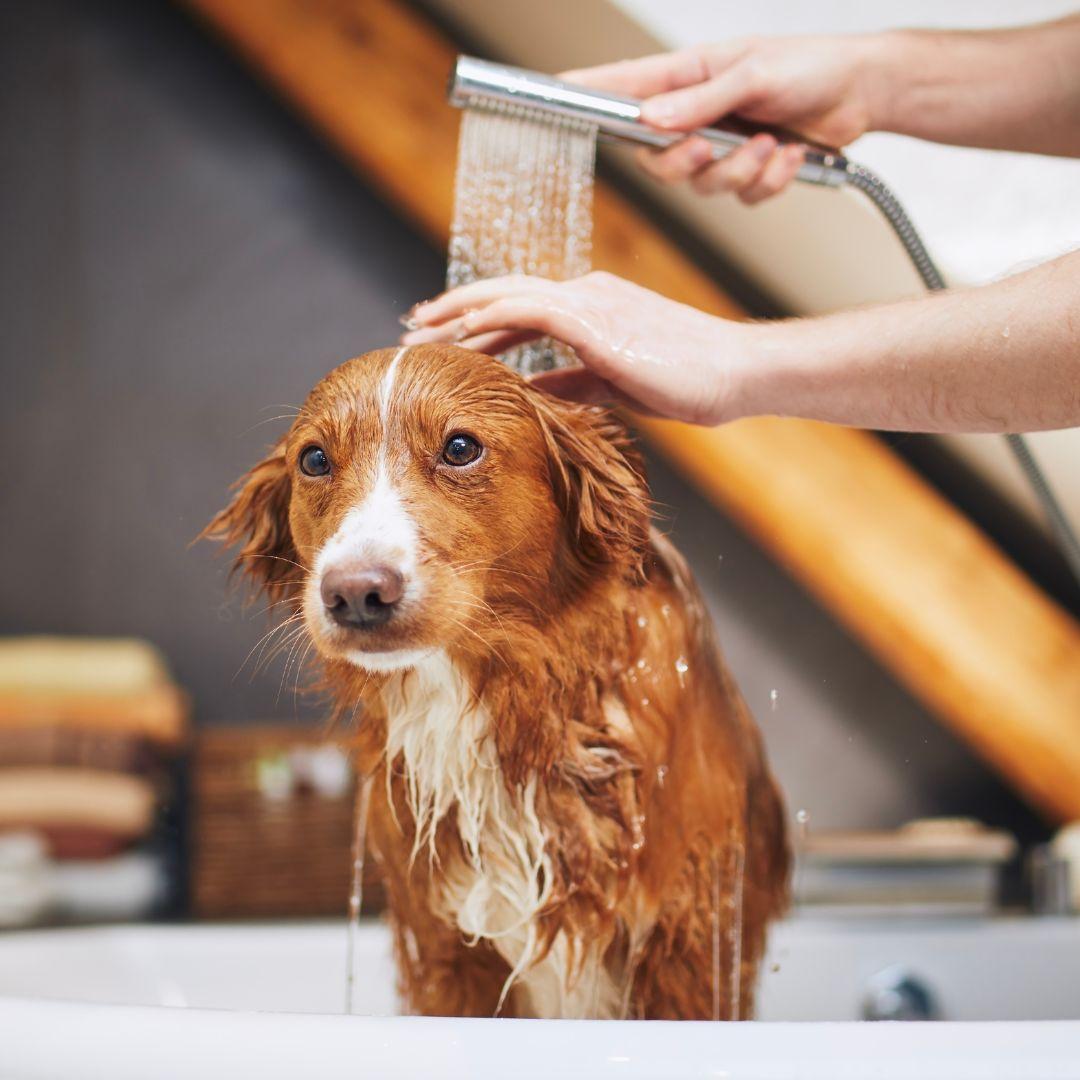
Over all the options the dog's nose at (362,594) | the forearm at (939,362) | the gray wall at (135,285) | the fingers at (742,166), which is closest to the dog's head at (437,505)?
the dog's nose at (362,594)

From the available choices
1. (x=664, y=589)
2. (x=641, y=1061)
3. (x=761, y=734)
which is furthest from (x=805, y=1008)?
(x=641, y=1061)

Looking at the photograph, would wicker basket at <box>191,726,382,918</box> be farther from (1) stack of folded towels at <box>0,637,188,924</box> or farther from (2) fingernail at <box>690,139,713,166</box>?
(2) fingernail at <box>690,139,713,166</box>

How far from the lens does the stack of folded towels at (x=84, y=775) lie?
1840 mm

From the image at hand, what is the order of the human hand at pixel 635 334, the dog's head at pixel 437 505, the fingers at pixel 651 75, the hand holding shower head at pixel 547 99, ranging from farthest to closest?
1. the fingers at pixel 651 75
2. the hand holding shower head at pixel 547 99
3. the human hand at pixel 635 334
4. the dog's head at pixel 437 505

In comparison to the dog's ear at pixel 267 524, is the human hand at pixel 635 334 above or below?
above

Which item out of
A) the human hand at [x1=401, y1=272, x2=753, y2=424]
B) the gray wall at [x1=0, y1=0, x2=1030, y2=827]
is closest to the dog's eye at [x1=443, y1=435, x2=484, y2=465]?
the human hand at [x1=401, y1=272, x2=753, y2=424]

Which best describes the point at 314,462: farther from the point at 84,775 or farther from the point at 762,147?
the point at 84,775

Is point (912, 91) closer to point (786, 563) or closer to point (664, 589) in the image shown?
point (786, 563)

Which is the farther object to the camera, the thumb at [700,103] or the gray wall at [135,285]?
the gray wall at [135,285]

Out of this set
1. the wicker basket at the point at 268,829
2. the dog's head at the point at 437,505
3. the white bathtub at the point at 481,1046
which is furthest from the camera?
the wicker basket at the point at 268,829

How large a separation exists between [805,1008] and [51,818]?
1246 mm

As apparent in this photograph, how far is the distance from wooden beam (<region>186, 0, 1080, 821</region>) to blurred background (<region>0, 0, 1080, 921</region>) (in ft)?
0.09

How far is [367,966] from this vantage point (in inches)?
53.8

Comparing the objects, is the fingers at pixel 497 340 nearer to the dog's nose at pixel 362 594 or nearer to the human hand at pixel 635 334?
the human hand at pixel 635 334
